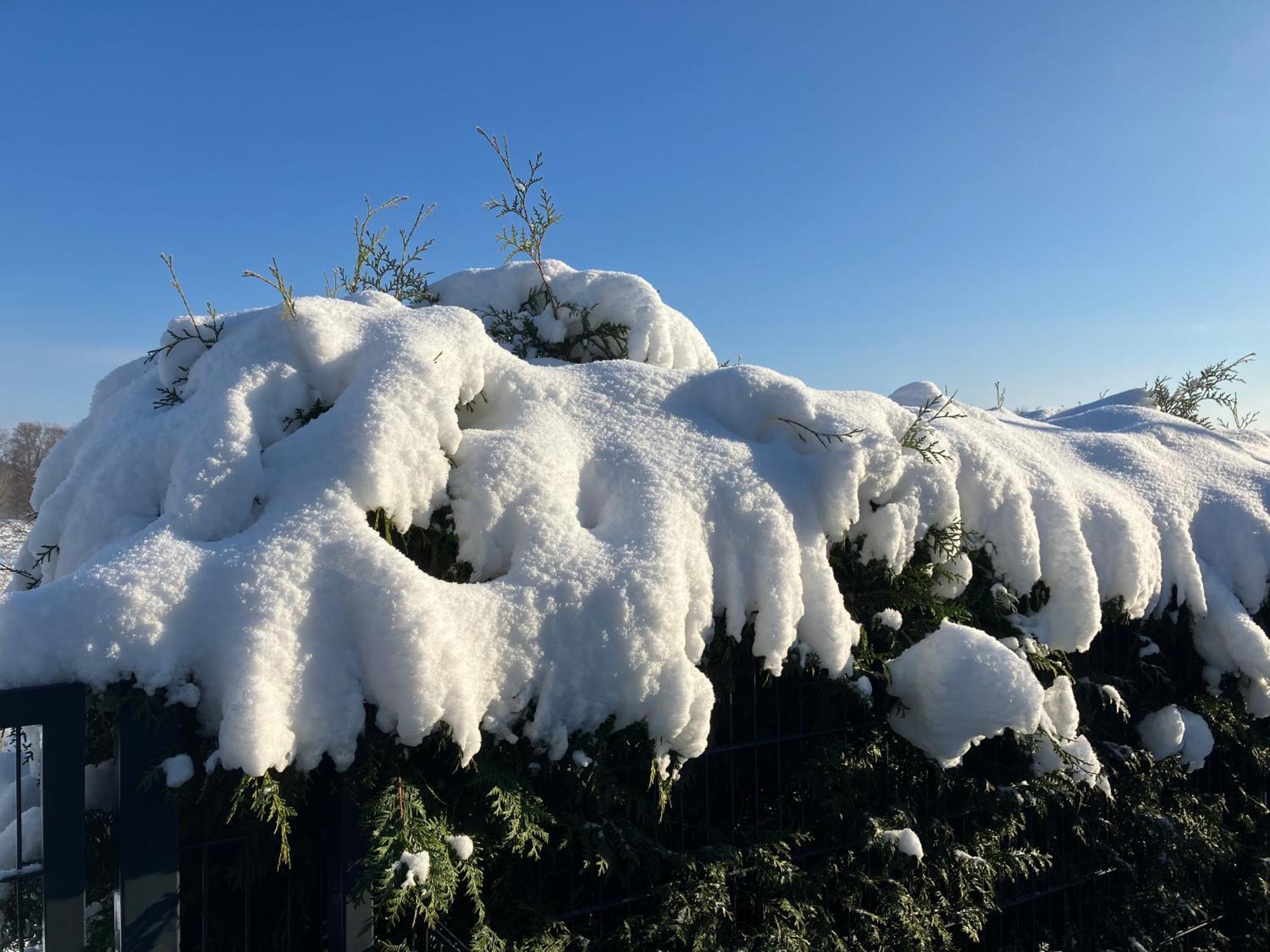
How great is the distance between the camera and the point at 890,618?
9.36 feet

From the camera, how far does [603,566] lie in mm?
2250

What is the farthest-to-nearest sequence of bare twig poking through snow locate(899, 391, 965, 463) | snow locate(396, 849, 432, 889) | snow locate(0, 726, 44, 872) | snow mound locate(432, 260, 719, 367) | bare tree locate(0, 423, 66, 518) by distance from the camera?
bare tree locate(0, 423, 66, 518)
snow mound locate(432, 260, 719, 367)
bare twig poking through snow locate(899, 391, 965, 463)
snow locate(0, 726, 44, 872)
snow locate(396, 849, 432, 889)

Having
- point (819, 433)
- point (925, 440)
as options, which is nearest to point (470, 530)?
point (819, 433)

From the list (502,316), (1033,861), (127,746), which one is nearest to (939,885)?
(1033,861)

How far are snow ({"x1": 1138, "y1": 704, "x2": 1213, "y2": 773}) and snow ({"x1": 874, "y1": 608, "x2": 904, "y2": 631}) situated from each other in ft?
6.11

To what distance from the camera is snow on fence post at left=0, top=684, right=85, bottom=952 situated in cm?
179

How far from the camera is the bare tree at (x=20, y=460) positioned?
34469 mm

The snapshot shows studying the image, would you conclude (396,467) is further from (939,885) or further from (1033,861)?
(1033,861)

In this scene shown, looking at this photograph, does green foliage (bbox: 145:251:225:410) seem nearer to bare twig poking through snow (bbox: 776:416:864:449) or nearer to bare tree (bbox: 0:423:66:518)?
bare twig poking through snow (bbox: 776:416:864:449)

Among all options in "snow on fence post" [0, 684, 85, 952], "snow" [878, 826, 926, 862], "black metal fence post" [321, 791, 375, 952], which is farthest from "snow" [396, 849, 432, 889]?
"snow" [878, 826, 926, 862]

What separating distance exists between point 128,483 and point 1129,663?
14.5ft

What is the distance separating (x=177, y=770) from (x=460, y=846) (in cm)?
74

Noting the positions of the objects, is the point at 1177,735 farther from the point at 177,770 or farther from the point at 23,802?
the point at 23,802

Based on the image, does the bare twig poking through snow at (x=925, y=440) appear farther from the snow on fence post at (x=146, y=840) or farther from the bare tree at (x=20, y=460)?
the bare tree at (x=20, y=460)
